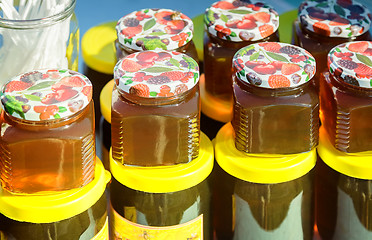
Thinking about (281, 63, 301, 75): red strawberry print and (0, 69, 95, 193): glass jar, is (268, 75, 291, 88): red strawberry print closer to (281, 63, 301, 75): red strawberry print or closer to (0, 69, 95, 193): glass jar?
(281, 63, 301, 75): red strawberry print

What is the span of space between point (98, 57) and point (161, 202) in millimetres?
421

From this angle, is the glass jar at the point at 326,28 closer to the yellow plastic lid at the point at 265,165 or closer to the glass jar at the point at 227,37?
the glass jar at the point at 227,37

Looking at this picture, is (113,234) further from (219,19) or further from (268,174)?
(219,19)

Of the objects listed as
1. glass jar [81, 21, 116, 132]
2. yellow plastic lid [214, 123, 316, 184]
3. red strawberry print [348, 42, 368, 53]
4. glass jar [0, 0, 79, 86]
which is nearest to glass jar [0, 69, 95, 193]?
glass jar [0, 0, 79, 86]

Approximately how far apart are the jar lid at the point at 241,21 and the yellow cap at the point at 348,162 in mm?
221

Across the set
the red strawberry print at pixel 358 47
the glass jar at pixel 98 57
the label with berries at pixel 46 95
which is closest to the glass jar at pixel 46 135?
the label with berries at pixel 46 95

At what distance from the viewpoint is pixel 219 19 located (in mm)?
1347

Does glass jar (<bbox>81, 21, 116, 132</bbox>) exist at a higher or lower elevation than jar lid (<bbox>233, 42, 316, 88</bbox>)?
lower

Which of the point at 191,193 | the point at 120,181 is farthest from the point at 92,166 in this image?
the point at 191,193

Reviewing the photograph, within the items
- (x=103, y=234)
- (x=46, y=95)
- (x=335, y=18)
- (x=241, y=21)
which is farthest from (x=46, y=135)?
(x=335, y=18)

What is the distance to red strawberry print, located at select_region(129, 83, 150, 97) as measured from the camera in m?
1.13

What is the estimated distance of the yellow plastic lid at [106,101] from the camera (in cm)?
137

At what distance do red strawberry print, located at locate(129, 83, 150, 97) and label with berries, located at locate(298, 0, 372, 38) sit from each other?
36cm

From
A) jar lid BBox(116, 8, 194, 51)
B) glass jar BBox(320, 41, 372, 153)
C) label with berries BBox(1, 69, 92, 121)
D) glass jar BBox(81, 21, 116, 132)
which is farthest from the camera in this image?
glass jar BBox(81, 21, 116, 132)
